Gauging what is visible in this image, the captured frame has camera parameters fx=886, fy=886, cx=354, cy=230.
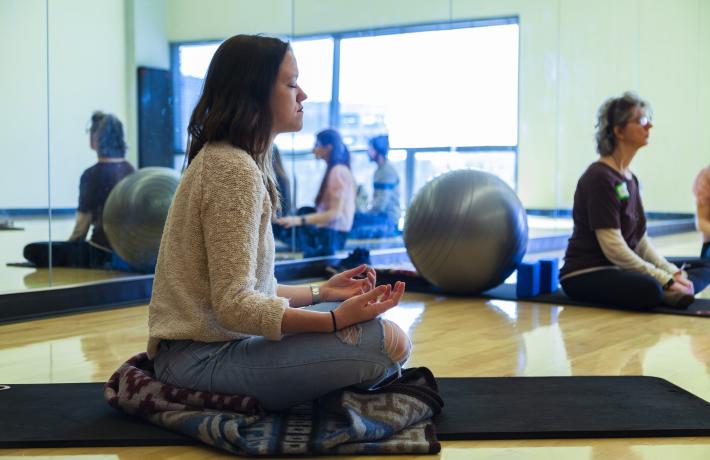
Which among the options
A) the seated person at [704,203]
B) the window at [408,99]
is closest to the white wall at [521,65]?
the window at [408,99]

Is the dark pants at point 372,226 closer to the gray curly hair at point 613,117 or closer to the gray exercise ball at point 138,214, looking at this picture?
the gray exercise ball at point 138,214

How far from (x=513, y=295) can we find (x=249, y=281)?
3222 mm

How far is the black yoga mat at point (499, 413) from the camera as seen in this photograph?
2305mm

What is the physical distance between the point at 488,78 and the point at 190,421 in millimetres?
5831

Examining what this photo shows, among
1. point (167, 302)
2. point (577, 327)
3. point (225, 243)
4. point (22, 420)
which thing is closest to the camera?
point (225, 243)

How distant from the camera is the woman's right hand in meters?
2.15

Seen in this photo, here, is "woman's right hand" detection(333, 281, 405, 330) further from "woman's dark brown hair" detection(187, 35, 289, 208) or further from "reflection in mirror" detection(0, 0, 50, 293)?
"reflection in mirror" detection(0, 0, 50, 293)

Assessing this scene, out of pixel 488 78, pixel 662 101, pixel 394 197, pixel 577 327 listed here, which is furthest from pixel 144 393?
pixel 662 101

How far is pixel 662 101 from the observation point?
36.5 ft

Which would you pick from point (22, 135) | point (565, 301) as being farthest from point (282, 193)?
point (565, 301)

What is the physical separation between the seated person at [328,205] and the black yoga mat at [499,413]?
3.25 metres

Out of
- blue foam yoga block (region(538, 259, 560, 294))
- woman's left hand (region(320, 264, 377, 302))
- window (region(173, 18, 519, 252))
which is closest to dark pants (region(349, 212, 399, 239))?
window (region(173, 18, 519, 252))

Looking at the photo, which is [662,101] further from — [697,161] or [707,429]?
[707,429]

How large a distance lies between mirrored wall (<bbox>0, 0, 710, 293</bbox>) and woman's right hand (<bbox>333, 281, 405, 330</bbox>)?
→ 2640 millimetres
